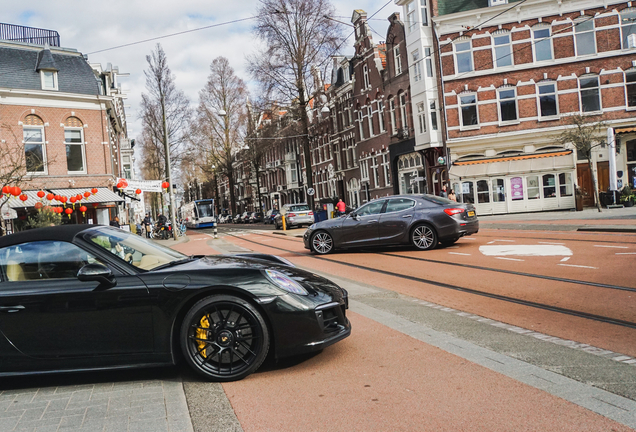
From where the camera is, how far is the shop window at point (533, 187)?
98.7ft

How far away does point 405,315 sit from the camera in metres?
6.21

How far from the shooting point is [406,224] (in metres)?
13.5

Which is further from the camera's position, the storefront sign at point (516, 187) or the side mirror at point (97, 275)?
the storefront sign at point (516, 187)

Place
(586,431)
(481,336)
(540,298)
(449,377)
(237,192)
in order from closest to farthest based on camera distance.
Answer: (586,431) → (449,377) → (481,336) → (540,298) → (237,192)

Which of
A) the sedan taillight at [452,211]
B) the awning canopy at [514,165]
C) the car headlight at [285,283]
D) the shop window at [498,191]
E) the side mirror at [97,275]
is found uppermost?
the awning canopy at [514,165]

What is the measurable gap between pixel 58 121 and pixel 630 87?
31718 millimetres

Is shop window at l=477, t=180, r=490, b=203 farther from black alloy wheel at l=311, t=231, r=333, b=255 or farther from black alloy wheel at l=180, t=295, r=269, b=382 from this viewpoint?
black alloy wheel at l=180, t=295, r=269, b=382

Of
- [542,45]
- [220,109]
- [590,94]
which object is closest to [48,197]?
[542,45]

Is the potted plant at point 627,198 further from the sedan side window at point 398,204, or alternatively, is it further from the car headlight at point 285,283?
the car headlight at point 285,283

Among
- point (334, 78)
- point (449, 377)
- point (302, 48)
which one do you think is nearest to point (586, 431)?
point (449, 377)

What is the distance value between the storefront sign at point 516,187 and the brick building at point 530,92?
5cm

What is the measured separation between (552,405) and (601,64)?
102 feet

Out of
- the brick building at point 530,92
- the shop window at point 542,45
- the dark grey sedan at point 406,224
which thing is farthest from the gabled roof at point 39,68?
the shop window at point 542,45

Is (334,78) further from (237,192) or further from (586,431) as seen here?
(237,192)
